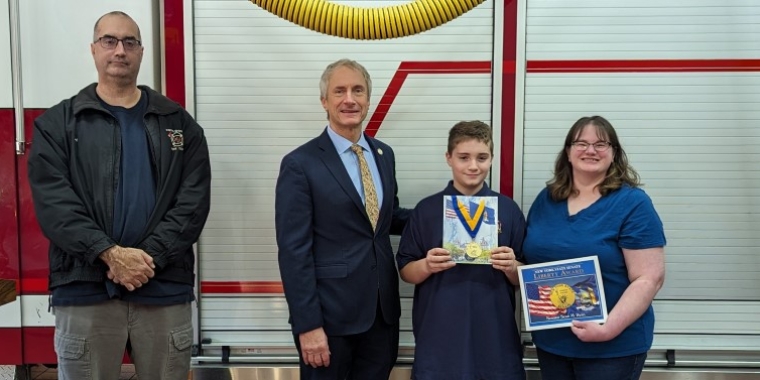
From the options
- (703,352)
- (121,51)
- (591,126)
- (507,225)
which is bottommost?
(703,352)

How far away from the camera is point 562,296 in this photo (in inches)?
88.3

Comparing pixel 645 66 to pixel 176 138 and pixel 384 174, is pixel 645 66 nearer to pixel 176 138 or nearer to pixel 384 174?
pixel 384 174

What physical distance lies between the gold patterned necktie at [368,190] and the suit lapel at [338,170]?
0.06 metres

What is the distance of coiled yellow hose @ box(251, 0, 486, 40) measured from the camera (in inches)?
96.6

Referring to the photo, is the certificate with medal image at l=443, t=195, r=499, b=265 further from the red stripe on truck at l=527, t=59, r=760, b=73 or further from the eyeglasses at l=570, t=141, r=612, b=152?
the red stripe on truck at l=527, t=59, r=760, b=73

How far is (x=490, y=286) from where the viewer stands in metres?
2.32

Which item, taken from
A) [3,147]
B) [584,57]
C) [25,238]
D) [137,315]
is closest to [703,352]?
[584,57]

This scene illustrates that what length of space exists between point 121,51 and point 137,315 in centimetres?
109

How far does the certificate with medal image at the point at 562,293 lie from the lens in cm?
216

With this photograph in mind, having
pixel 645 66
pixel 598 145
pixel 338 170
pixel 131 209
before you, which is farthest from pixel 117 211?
pixel 645 66

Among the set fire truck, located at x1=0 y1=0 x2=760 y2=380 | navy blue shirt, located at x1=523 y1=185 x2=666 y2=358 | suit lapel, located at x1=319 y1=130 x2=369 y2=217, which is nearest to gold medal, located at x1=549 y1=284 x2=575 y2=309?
navy blue shirt, located at x1=523 y1=185 x2=666 y2=358

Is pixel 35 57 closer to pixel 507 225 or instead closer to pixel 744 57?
pixel 507 225

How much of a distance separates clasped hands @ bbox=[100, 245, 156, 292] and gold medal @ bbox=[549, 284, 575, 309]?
1.60 m

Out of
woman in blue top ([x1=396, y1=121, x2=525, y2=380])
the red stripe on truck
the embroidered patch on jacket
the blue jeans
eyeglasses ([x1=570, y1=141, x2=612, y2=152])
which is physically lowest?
the blue jeans
